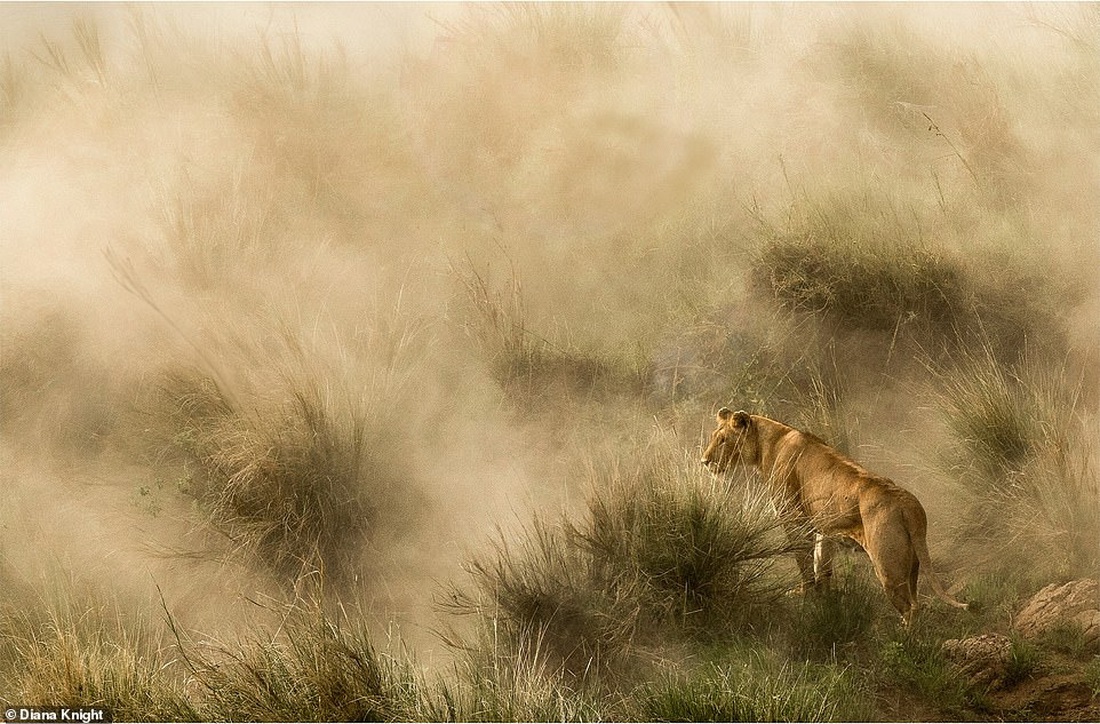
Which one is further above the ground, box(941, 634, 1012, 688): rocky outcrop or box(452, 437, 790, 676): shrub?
box(452, 437, 790, 676): shrub

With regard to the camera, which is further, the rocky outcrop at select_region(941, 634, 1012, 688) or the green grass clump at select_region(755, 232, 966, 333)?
the green grass clump at select_region(755, 232, 966, 333)

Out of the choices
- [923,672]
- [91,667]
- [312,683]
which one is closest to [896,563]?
[923,672]

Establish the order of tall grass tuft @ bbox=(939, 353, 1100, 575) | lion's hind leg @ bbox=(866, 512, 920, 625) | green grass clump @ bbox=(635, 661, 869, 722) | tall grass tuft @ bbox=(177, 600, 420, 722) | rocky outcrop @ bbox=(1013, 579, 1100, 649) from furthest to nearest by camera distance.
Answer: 1. tall grass tuft @ bbox=(939, 353, 1100, 575)
2. rocky outcrop @ bbox=(1013, 579, 1100, 649)
3. lion's hind leg @ bbox=(866, 512, 920, 625)
4. tall grass tuft @ bbox=(177, 600, 420, 722)
5. green grass clump @ bbox=(635, 661, 869, 722)

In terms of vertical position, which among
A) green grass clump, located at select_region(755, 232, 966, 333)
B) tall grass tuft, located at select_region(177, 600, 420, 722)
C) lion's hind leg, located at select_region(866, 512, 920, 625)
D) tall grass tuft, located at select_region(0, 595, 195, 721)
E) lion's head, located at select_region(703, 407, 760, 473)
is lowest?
tall grass tuft, located at select_region(0, 595, 195, 721)

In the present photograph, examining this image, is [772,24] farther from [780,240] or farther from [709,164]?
[780,240]

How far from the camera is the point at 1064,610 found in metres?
5.50

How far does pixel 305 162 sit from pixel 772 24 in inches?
148

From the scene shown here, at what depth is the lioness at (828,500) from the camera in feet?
17.3

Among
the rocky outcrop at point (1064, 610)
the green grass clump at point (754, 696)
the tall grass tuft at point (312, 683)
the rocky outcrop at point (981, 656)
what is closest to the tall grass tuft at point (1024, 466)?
the rocky outcrop at point (1064, 610)

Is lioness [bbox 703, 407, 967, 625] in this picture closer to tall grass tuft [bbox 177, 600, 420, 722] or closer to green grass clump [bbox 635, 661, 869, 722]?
green grass clump [bbox 635, 661, 869, 722]

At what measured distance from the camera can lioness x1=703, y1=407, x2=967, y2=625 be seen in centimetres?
526

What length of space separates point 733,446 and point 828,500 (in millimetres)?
603

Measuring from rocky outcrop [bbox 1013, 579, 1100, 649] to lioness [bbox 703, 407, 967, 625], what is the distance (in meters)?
0.37

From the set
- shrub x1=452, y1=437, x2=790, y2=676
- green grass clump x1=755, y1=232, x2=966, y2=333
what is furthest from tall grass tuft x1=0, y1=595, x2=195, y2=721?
green grass clump x1=755, y1=232, x2=966, y2=333
